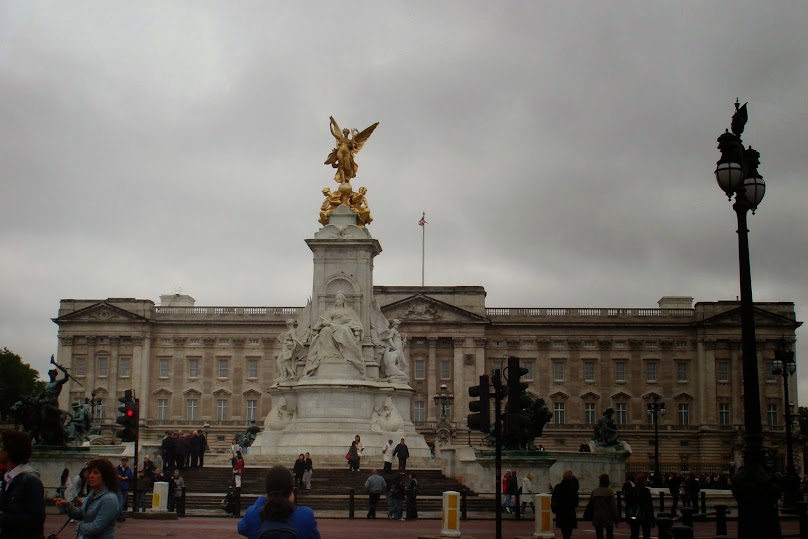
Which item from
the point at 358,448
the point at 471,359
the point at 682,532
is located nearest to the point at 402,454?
the point at 358,448

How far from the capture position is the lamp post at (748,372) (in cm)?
1582

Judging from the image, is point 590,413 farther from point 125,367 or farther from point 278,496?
point 278,496

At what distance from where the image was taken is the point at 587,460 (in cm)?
4194

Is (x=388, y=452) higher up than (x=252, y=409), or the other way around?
(x=252, y=409)

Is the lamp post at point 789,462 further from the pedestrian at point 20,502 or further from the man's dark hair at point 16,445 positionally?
the pedestrian at point 20,502

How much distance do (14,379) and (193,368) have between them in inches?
941

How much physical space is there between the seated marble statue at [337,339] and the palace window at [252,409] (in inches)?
2338

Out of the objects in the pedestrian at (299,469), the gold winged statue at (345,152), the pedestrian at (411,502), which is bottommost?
the pedestrian at (411,502)

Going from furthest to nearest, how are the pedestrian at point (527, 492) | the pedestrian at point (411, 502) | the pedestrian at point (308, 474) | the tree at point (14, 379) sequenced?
the tree at point (14, 379), the pedestrian at point (308, 474), the pedestrian at point (527, 492), the pedestrian at point (411, 502)

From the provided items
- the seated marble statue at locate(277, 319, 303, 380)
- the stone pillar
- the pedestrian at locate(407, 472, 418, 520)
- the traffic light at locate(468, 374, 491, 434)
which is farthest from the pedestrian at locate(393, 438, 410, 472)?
the stone pillar

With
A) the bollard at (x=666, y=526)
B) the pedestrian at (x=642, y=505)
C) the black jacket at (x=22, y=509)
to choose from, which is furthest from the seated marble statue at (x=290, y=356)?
the black jacket at (x=22, y=509)

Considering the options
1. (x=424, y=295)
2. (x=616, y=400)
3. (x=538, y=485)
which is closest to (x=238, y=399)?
(x=424, y=295)

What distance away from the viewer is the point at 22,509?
388 inches

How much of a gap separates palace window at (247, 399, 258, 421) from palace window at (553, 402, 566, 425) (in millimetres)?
26969
